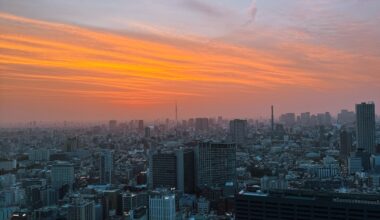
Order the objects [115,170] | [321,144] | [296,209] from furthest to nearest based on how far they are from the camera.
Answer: [321,144]
[115,170]
[296,209]

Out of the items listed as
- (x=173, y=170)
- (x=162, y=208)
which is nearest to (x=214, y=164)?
(x=173, y=170)

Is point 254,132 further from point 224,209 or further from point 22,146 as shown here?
point 22,146

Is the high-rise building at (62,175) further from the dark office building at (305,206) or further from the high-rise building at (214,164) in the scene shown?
the dark office building at (305,206)

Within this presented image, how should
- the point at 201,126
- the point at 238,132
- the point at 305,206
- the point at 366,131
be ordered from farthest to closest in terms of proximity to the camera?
1. the point at 238,132
2. the point at 201,126
3. the point at 366,131
4. the point at 305,206

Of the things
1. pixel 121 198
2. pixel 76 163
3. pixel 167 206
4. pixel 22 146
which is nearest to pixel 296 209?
pixel 167 206

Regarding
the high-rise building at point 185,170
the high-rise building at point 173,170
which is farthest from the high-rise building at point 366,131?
the high-rise building at point 173,170

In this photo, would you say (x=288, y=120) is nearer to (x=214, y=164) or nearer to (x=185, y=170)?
(x=214, y=164)

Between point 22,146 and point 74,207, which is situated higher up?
point 22,146
